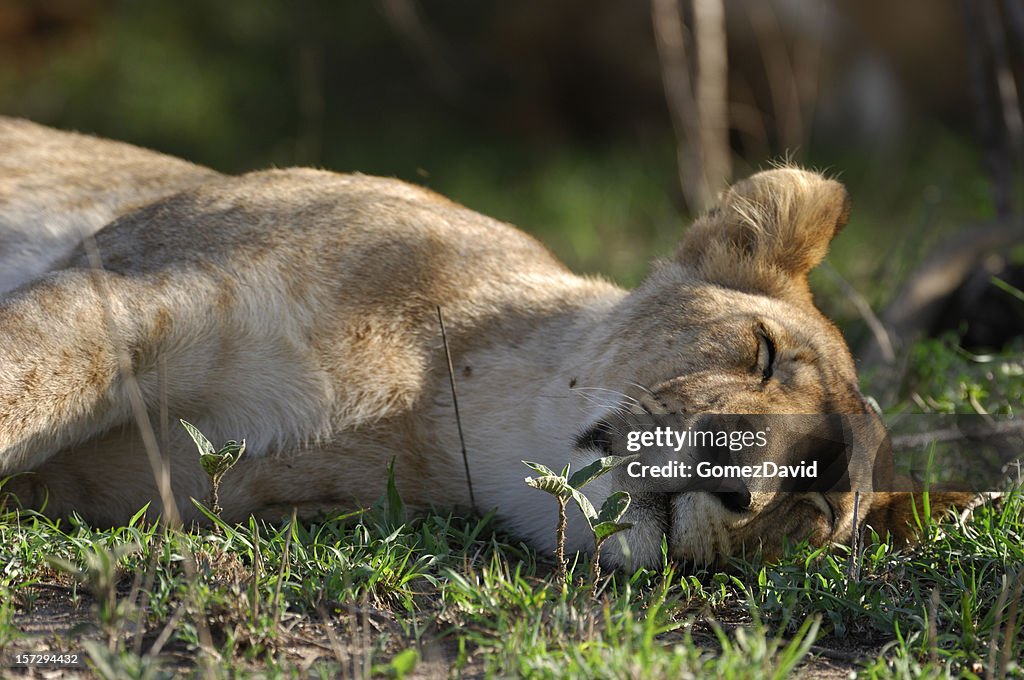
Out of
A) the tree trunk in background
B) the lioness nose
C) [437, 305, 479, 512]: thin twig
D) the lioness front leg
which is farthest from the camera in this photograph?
the tree trunk in background

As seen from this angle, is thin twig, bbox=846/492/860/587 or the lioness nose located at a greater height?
the lioness nose

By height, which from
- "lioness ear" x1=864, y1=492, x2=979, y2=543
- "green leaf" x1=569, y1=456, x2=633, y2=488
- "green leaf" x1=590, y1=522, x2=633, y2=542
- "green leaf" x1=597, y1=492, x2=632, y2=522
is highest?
"green leaf" x1=569, y1=456, x2=633, y2=488

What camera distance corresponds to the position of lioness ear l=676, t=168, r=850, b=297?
3.72m

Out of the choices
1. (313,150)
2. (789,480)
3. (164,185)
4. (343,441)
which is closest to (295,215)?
(343,441)

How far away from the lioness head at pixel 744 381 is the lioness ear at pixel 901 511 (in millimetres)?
20

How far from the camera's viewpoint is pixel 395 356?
11.3 ft

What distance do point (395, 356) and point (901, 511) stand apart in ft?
5.15

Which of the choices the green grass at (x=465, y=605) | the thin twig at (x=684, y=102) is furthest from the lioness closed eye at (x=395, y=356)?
the thin twig at (x=684, y=102)

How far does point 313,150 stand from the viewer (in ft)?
28.5

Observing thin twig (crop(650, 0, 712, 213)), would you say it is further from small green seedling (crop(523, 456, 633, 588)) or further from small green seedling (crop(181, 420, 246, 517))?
small green seedling (crop(181, 420, 246, 517))

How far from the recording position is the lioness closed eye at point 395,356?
309cm

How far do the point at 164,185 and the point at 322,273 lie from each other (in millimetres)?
1234

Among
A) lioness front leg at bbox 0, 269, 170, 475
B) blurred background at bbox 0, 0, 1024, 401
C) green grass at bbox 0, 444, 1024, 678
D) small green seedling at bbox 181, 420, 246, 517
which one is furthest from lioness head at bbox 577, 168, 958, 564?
blurred background at bbox 0, 0, 1024, 401

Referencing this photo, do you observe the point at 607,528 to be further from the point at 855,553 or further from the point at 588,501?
the point at 855,553
